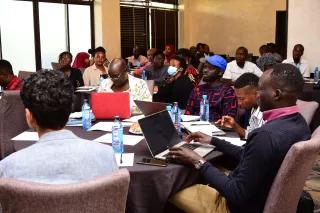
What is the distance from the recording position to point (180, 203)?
96.0 inches

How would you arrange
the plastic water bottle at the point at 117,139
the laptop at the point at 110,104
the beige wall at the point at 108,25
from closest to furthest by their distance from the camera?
the plastic water bottle at the point at 117,139, the laptop at the point at 110,104, the beige wall at the point at 108,25

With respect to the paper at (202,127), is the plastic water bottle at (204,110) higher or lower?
higher

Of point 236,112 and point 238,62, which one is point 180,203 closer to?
point 236,112

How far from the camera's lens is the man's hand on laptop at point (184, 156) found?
2365mm

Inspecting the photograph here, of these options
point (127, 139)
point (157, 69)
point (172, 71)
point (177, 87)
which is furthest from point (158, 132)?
point (157, 69)

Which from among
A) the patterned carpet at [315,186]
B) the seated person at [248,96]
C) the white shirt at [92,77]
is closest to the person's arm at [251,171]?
the seated person at [248,96]

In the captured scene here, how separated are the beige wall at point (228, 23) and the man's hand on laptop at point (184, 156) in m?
9.92

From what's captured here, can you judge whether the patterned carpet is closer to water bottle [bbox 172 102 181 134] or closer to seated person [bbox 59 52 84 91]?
water bottle [bbox 172 102 181 134]

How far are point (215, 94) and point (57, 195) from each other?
2.68 m

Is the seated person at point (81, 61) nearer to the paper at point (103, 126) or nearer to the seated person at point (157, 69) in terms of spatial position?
the seated person at point (157, 69)

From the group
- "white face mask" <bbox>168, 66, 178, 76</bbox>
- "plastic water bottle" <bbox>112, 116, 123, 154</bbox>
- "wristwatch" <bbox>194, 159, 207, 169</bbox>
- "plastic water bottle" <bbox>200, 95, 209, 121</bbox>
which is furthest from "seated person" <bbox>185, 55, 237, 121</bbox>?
"white face mask" <bbox>168, 66, 178, 76</bbox>

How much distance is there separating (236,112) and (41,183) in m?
2.55

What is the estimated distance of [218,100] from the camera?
12.7 feet

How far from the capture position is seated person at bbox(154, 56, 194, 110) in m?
5.48
